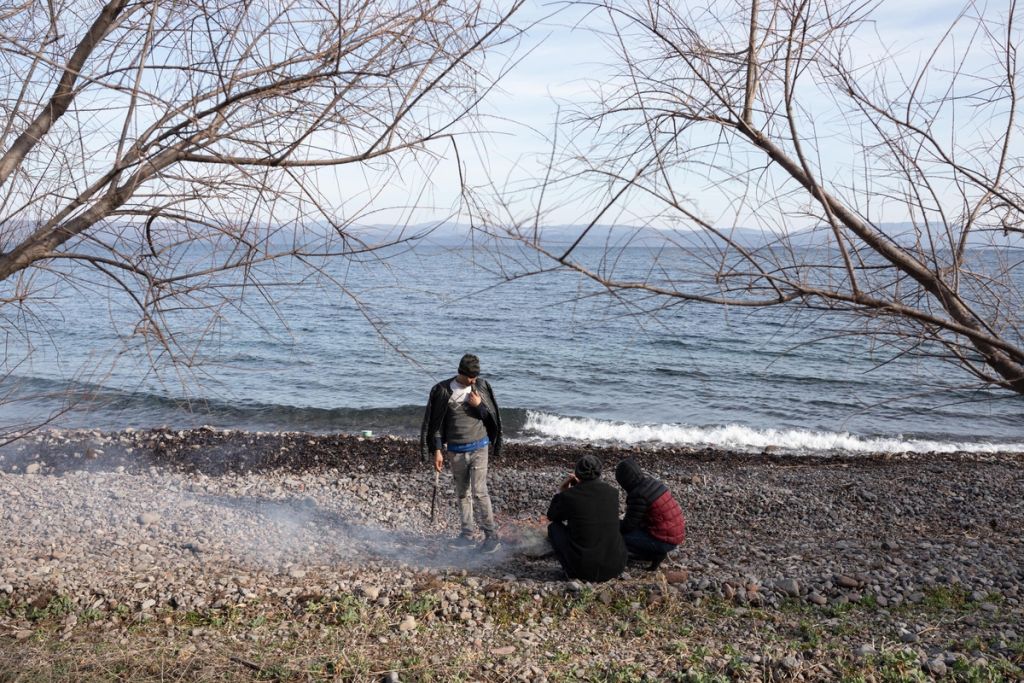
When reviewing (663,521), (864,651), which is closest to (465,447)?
(663,521)

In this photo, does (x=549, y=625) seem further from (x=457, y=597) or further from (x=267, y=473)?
(x=267, y=473)

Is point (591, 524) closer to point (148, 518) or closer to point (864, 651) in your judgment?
point (864, 651)

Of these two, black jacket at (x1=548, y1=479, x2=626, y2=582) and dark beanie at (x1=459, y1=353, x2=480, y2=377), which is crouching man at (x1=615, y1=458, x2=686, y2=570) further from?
dark beanie at (x1=459, y1=353, x2=480, y2=377)

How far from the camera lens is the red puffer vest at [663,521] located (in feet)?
26.0

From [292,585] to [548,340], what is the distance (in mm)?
27543

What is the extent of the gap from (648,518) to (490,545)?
1770mm

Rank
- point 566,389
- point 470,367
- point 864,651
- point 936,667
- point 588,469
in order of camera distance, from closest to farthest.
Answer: point 936,667, point 864,651, point 588,469, point 470,367, point 566,389

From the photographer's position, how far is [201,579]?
7809mm

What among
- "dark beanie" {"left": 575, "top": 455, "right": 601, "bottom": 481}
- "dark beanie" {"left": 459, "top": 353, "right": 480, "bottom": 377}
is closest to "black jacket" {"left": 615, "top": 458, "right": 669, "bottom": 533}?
"dark beanie" {"left": 575, "top": 455, "right": 601, "bottom": 481}

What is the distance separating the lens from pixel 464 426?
322 inches

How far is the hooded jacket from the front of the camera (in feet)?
26.0

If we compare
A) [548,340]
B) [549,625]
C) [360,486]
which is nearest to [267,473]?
[360,486]

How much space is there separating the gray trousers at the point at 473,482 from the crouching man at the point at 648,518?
4.62ft

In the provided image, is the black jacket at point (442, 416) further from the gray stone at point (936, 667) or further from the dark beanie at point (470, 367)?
the gray stone at point (936, 667)
